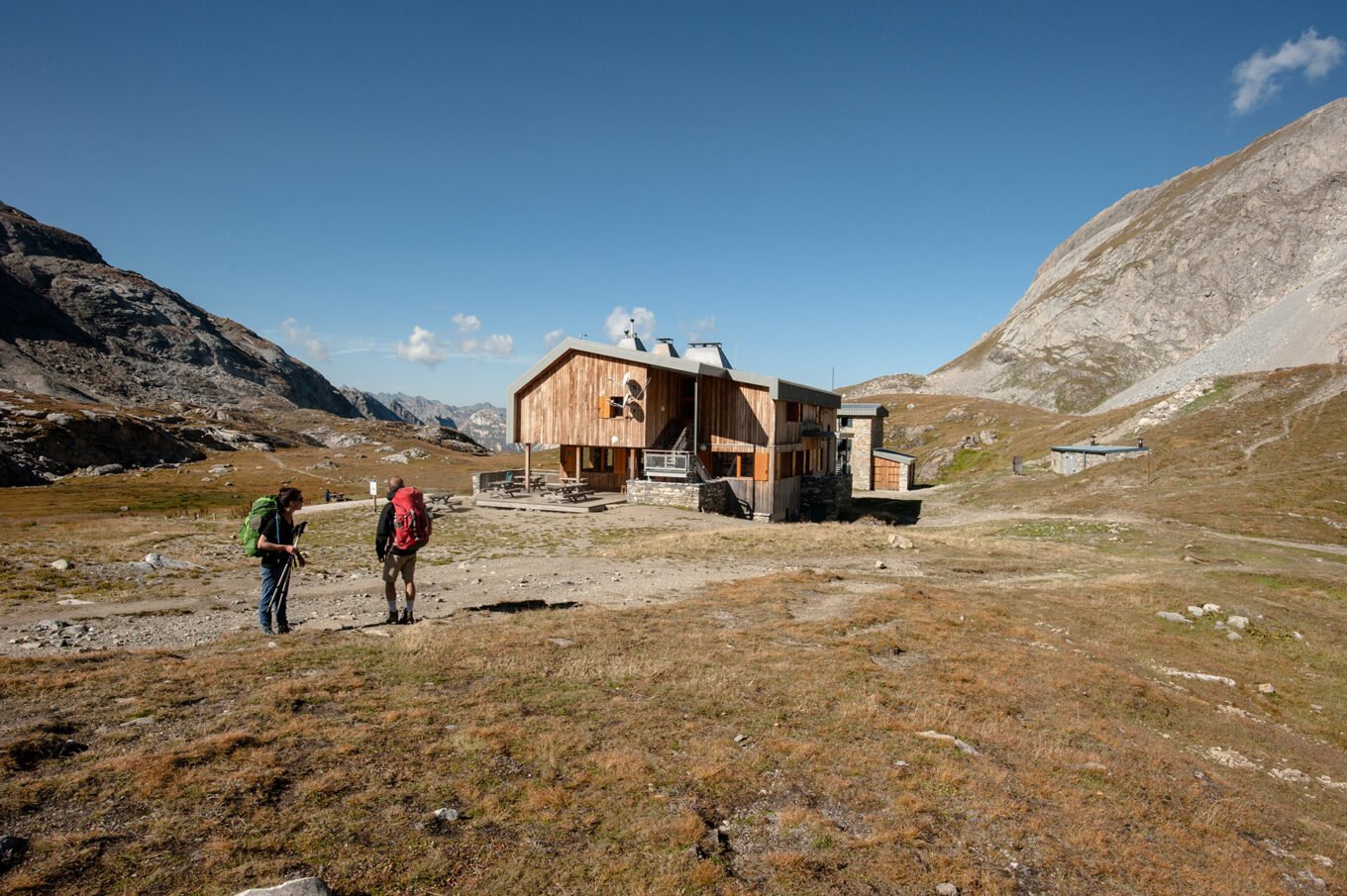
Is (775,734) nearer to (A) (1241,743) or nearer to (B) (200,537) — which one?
(A) (1241,743)

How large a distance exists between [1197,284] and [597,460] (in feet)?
473

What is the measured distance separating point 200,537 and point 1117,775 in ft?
85.4

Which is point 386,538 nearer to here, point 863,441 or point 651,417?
point 651,417

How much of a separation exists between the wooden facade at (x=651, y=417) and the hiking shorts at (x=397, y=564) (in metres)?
23.6

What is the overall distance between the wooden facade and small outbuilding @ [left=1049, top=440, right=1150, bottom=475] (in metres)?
28.2

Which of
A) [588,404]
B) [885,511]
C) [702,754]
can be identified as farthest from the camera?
[885,511]

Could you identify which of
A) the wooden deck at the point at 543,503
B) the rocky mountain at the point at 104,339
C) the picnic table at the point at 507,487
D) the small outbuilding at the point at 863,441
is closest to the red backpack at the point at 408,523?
the wooden deck at the point at 543,503

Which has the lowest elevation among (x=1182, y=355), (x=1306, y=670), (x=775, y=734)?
(x=1306, y=670)

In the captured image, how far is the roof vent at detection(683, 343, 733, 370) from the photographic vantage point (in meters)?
43.6

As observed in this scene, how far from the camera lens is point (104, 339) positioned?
456ft

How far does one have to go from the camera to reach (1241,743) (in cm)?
1051

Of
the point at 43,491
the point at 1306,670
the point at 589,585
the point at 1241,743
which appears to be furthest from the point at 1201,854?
the point at 43,491

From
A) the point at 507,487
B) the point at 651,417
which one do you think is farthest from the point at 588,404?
the point at 507,487

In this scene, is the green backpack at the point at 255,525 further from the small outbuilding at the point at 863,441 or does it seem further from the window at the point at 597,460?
the small outbuilding at the point at 863,441
